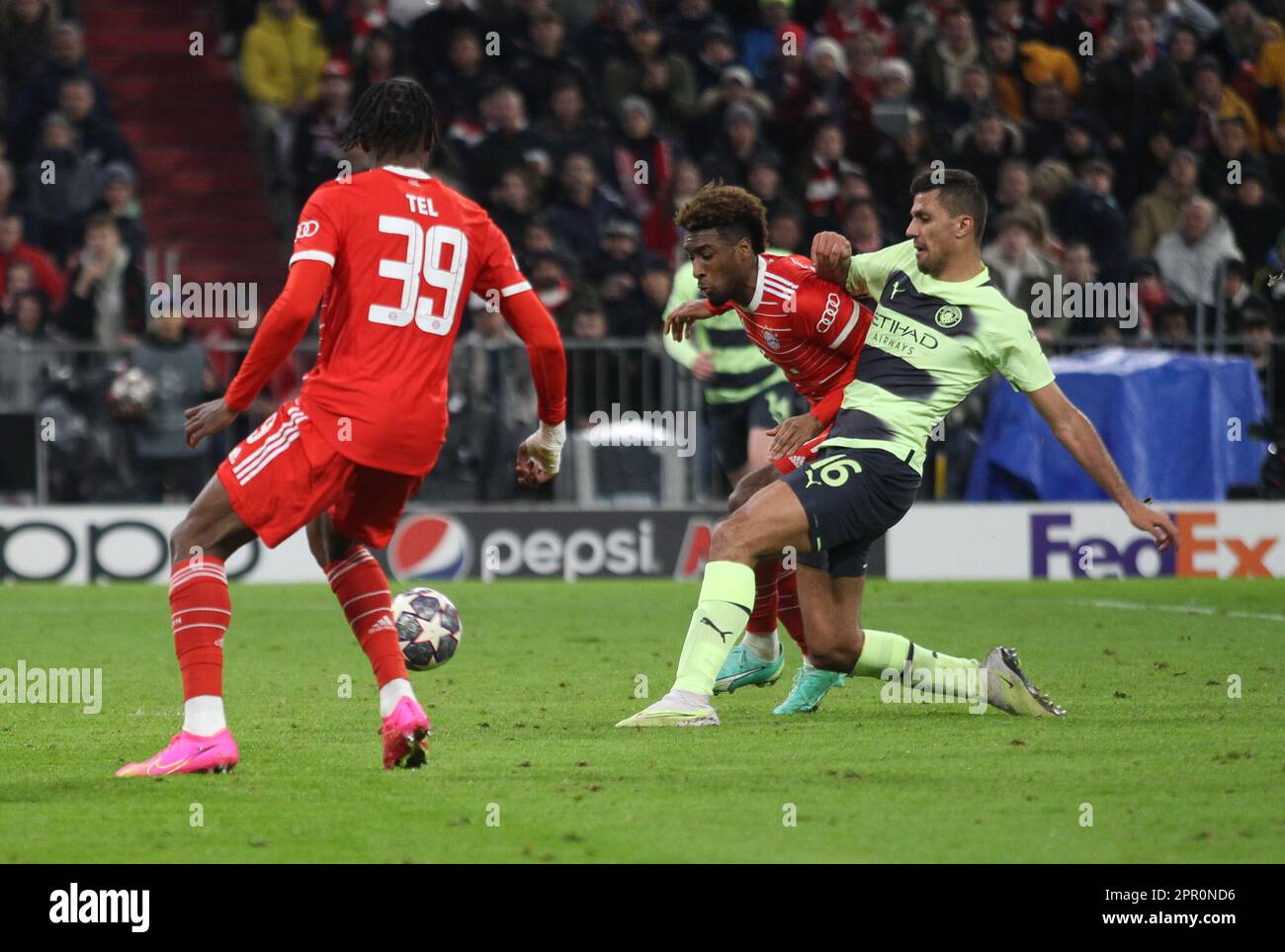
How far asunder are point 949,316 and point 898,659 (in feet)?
4.29

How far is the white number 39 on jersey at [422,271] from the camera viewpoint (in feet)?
20.5

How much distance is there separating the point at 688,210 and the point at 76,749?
2.90 metres

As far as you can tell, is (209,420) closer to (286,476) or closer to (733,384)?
(286,476)

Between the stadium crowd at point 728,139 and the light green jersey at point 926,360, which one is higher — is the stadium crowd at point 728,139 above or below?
above

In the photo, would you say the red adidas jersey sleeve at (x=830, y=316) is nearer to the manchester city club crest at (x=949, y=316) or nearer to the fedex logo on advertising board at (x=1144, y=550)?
the manchester city club crest at (x=949, y=316)

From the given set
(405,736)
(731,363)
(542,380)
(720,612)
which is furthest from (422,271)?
(731,363)

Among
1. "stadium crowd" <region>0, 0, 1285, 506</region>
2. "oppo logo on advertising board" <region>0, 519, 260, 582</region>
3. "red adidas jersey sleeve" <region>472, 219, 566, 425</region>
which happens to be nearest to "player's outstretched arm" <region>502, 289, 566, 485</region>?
"red adidas jersey sleeve" <region>472, 219, 566, 425</region>

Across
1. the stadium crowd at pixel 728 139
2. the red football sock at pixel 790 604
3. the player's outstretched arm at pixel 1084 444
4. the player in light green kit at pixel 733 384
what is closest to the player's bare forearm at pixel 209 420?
the player's outstretched arm at pixel 1084 444

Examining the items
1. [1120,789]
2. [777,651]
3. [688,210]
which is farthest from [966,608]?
[1120,789]

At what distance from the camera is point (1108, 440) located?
49.7 ft

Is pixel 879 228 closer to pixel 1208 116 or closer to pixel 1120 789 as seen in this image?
pixel 1208 116

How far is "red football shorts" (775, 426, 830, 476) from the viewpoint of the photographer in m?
7.46

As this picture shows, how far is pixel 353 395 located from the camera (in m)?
6.21

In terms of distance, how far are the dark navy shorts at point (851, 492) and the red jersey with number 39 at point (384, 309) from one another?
144 cm
